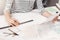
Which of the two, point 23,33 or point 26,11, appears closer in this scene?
point 23,33

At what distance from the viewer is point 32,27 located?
1178 mm

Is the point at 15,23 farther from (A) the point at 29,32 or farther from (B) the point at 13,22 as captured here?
(A) the point at 29,32

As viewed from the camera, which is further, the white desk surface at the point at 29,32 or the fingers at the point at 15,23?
the fingers at the point at 15,23

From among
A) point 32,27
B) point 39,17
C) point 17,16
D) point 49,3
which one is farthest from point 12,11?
point 49,3

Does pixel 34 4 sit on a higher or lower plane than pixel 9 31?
higher

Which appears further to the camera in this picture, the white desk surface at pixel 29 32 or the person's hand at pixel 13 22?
the person's hand at pixel 13 22

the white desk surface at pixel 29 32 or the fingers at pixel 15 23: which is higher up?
the fingers at pixel 15 23

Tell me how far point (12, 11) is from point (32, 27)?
46 centimetres

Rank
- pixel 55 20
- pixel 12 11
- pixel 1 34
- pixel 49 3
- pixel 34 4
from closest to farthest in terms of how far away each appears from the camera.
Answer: pixel 1 34
pixel 55 20
pixel 12 11
pixel 34 4
pixel 49 3

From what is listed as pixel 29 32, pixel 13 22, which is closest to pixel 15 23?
pixel 13 22

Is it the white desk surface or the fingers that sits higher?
the fingers

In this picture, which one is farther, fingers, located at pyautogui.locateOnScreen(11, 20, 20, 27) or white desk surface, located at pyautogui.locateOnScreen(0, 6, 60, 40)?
fingers, located at pyautogui.locateOnScreen(11, 20, 20, 27)

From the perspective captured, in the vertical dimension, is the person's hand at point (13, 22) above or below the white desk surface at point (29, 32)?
above

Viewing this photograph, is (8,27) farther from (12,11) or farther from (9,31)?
(12,11)
